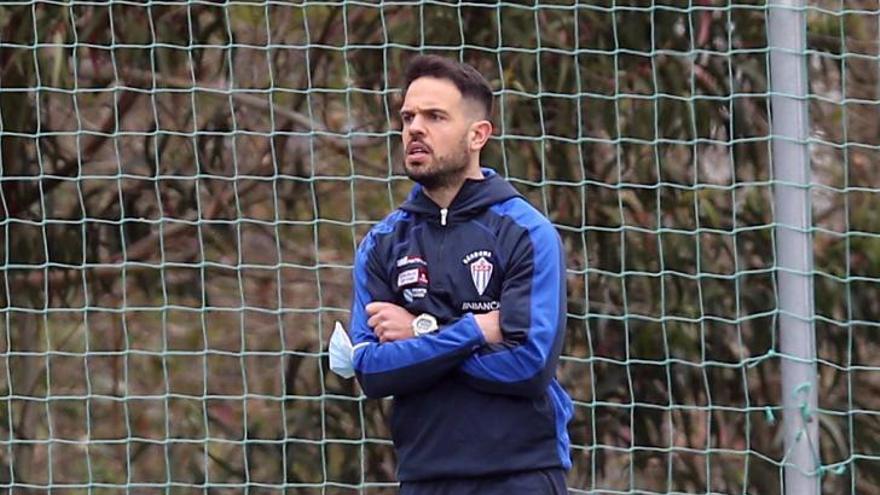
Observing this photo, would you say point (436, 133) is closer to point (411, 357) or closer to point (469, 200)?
point (469, 200)

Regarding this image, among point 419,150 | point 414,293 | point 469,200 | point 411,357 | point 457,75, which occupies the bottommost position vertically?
point 411,357

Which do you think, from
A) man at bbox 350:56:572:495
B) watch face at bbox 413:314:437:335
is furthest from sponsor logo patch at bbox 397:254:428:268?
watch face at bbox 413:314:437:335

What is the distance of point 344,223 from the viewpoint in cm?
593

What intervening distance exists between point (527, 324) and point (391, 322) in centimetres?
28

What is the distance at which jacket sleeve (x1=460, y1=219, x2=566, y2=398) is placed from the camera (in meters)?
4.05

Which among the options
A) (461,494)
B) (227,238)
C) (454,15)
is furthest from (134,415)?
(461,494)

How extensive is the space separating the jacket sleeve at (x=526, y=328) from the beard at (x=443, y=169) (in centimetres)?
19

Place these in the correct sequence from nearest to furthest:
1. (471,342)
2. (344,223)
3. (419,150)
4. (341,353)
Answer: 1. (471,342)
2. (419,150)
3. (341,353)
4. (344,223)

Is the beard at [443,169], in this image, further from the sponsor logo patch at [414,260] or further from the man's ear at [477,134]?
the sponsor logo patch at [414,260]

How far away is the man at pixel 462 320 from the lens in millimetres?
4066

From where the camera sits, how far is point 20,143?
6336mm

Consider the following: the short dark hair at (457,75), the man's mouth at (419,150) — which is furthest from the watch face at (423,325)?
the short dark hair at (457,75)

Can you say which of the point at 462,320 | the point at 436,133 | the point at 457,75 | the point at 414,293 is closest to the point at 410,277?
the point at 414,293

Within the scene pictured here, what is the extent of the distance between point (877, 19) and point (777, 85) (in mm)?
811
